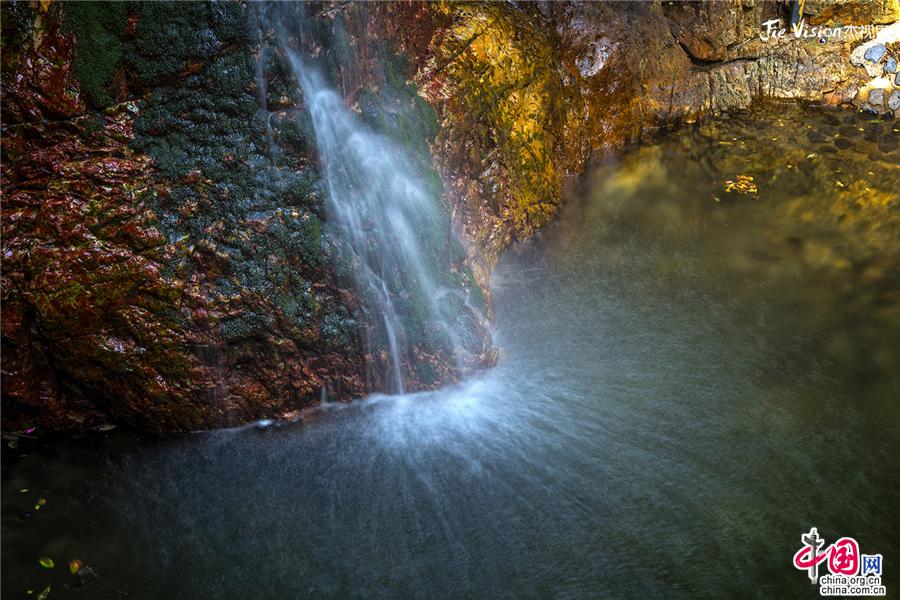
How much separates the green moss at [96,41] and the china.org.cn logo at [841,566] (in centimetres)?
527

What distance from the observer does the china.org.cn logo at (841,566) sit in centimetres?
349

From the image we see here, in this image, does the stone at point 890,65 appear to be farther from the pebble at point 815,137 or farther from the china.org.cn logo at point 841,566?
the china.org.cn logo at point 841,566

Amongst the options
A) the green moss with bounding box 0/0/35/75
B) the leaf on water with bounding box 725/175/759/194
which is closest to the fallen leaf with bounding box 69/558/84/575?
the green moss with bounding box 0/0/35/75

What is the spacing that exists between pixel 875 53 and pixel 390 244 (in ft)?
27.7

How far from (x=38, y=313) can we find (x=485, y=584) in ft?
11.3

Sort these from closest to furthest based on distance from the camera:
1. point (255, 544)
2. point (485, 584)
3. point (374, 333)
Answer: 1. point (485, 584)
2. point (255, 544)
3. point (374, 333)

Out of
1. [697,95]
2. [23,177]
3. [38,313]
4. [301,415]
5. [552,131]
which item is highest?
[697,95]

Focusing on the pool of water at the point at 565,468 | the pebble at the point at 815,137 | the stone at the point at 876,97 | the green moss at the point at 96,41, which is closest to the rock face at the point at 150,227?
the green moss at the point at 96,41

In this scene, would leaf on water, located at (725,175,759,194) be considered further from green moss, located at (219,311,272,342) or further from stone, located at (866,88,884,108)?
green moss, located at (219,311,272,342)

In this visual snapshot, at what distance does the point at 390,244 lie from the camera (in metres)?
5.00

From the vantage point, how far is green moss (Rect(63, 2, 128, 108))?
13.4ft

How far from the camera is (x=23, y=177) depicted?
13.7 ft

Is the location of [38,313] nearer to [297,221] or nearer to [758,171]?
[297,221]

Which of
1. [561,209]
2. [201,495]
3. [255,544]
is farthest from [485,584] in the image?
[561,209]
